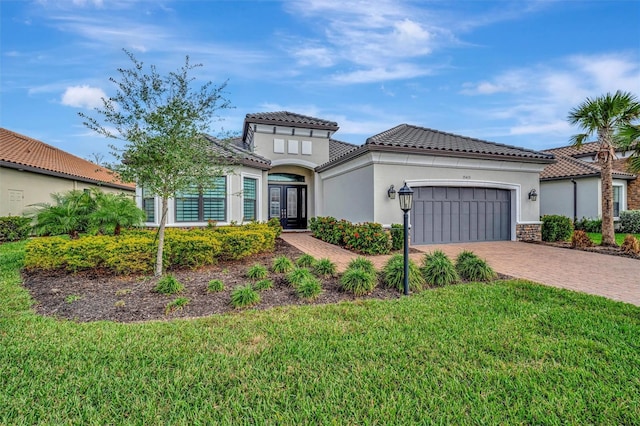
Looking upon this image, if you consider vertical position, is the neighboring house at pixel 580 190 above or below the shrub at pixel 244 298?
above

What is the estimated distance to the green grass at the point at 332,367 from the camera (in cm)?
245

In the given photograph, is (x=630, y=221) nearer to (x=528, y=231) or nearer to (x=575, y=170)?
(x=575, y=170)

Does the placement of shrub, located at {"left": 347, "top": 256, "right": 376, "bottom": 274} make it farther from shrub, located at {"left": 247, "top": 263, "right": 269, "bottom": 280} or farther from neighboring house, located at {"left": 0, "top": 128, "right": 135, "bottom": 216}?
neighboring house, located at {"left": 0, "top": 128, "right": 135, "bottom": 216}

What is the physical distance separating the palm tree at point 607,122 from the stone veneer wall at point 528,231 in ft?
7.12

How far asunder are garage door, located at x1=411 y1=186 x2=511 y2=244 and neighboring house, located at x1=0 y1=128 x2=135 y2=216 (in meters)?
11.3

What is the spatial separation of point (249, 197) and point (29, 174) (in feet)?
35.8

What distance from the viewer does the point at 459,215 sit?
12.1m

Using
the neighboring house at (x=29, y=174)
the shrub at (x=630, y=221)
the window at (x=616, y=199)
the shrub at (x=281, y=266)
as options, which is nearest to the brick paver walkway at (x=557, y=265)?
the shrub at (x=281, y=266)

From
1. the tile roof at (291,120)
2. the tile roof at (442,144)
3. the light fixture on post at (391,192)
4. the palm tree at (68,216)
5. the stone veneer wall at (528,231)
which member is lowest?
the stone veneer wall at (528,231)

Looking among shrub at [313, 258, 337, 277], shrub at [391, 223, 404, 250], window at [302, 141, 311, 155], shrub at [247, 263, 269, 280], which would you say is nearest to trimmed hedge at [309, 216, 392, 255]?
shrub at [391, 223, 404, 250]

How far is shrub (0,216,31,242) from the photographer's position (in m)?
12.2

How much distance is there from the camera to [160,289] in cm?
550

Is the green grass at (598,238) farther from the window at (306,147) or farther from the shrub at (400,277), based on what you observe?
the window at (306,147)

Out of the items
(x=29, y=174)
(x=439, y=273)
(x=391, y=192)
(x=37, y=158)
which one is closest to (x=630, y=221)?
(x=391, y=192)
